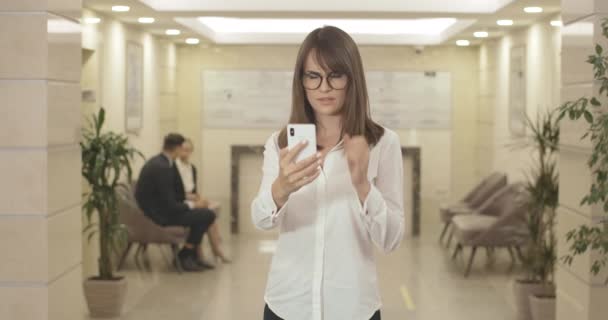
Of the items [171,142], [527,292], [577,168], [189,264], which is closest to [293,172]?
[577,168]

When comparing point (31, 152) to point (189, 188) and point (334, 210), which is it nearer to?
point (334, 210)

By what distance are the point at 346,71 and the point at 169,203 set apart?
759 centimetres

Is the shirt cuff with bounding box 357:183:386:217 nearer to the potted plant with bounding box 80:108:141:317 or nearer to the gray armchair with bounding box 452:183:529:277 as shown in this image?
the potted plant with bounding box 80:108:141:317

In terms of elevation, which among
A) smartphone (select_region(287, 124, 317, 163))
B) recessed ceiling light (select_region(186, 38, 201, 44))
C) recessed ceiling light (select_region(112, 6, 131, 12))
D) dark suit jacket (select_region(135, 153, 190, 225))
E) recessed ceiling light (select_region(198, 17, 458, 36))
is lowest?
dark suit jacket (select_region(135, 153, 190, 225))

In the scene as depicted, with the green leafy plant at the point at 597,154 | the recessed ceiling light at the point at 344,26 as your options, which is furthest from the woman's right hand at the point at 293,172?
the recessed ceiling light at the point at 344,26

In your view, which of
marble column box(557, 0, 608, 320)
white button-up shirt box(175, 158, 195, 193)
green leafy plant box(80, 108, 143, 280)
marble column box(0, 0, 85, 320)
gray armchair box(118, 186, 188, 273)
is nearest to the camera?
marble column box(0, 0, 85, 320)

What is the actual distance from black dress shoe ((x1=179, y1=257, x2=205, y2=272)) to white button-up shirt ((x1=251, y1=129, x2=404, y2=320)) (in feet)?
25.2

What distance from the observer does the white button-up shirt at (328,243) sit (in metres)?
2.34

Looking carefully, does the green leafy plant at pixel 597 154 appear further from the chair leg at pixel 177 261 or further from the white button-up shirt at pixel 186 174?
the white button-up shirt at pixel 186 174

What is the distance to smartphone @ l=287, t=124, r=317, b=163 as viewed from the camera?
7.57 ft

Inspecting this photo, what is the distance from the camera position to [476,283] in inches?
370

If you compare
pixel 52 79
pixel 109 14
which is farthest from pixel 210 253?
pixel 52 79

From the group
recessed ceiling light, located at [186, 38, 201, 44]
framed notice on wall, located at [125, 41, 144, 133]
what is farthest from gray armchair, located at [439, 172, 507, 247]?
recessed ceiling light, located at [186, 38, 201, 44]

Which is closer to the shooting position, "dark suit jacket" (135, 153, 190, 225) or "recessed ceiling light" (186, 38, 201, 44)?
"dark suit jacket" (135, 153, 190, 225)
